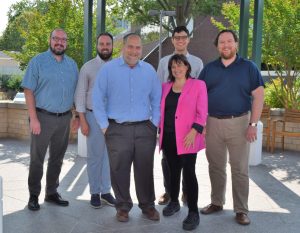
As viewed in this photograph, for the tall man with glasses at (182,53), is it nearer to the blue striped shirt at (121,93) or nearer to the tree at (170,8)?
the blue striped shirt at (121,93)

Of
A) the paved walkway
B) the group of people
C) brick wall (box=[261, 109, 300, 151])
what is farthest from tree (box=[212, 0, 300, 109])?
the group of people

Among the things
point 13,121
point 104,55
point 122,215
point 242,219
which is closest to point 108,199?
point 122,215

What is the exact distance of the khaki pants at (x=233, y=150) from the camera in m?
4.44

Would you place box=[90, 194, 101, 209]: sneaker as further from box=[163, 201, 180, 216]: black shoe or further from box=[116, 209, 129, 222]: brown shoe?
box=[163, 201, 180, 216]: black shoe

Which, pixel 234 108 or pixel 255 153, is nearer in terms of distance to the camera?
pixel 234 108

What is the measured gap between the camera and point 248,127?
441cm

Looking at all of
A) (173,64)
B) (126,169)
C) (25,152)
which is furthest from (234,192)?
(25,152)

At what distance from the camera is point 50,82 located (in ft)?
15.2

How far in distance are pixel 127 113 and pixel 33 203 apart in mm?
1502

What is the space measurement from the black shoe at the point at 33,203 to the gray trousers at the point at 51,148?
44mm

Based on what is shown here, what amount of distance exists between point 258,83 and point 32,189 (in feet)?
8.69

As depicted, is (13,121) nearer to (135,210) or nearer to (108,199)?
(108,199)

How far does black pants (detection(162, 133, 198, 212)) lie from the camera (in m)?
4.32

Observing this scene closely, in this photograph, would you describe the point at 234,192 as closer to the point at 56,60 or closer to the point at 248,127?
the point at 248,127
